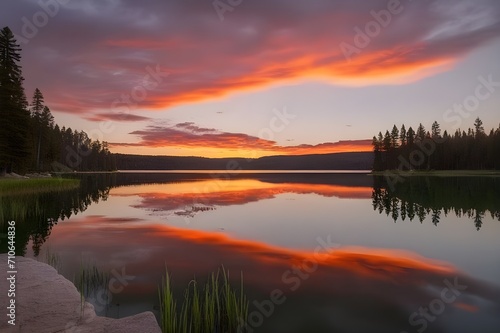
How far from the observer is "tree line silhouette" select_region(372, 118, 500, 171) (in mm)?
130125

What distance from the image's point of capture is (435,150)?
13512 centimetres

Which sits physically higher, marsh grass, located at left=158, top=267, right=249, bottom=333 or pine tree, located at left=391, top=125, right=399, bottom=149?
pine tree, located at left=391, top=125, right=399, bottom=149

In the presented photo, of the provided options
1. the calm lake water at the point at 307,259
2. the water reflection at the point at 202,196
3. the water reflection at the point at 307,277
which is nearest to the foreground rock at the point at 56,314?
the calm lake water at the point at 307,259

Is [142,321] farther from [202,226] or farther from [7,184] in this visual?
[7,184]

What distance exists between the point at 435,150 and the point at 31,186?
137731mm

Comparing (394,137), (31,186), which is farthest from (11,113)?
(394,137)

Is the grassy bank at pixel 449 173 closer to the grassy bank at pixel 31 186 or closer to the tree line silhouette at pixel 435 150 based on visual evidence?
the tree line silhouette at pixel 435 150

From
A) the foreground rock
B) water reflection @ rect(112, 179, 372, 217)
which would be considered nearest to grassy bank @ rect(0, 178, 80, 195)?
water reflection @ rect(112, 179, 372, 217)

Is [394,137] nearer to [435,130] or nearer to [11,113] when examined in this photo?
[435,130]

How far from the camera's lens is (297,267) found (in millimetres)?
15992

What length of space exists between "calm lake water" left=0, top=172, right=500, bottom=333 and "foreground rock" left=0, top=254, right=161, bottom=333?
110 cm

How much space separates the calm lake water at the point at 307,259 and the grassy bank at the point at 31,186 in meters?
9.84

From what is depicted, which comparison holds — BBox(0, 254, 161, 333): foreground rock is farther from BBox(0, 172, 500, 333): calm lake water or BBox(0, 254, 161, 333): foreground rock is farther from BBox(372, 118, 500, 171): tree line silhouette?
BBox(372, 118, 500, 171): tree line silhouette

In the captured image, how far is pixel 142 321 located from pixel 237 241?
13.3 meters
